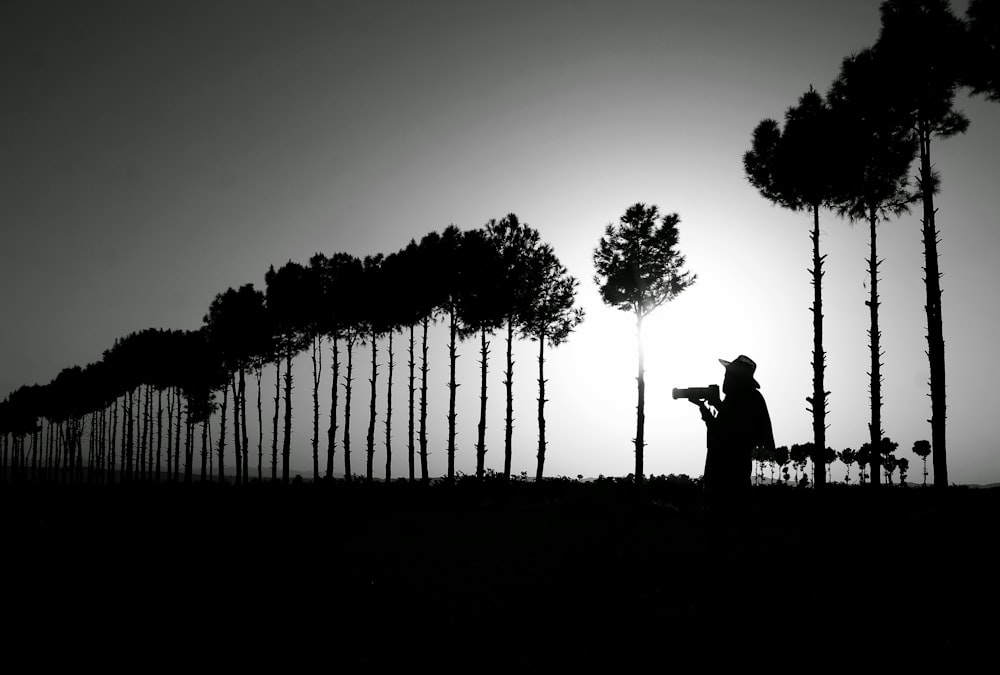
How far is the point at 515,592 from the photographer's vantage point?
8.74 metres

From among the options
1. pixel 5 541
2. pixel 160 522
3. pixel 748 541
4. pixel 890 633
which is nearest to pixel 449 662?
pixel 748 541

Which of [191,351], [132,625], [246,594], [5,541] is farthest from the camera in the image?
[191,351]

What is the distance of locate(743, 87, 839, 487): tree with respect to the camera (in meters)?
21.7

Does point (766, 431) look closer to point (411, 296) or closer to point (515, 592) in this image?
point (515, 592)

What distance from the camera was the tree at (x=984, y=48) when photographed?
16.6m

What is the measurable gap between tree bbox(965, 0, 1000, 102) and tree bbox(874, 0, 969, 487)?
1.78 ft

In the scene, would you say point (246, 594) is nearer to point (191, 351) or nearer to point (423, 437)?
point (423, 437)

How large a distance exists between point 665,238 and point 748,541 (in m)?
25.1

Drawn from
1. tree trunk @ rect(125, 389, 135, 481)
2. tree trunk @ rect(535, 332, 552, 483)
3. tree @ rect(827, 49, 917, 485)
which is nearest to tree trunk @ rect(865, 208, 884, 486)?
tree @ rect(827, 49, 917, 485)

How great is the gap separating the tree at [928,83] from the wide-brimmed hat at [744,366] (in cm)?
1424

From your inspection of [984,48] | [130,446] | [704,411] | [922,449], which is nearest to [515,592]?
[704,411]

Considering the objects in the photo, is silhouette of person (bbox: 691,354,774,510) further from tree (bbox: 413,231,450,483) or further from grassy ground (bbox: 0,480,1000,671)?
tree (bbox: 413,231,450,483)

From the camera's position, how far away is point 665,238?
96.4 feet

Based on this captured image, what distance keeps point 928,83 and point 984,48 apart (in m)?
1.93
